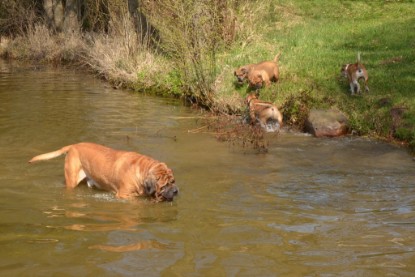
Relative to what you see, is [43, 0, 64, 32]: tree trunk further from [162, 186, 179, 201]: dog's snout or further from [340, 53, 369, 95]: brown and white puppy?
[162, 186, 179, 201]: dog's snout

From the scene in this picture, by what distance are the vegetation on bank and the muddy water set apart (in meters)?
1.69

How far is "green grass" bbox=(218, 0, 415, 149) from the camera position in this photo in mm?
13500

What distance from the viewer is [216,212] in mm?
8180

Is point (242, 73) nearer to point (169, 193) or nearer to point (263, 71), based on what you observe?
point (263, 71)

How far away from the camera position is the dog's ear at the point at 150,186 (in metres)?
8.23

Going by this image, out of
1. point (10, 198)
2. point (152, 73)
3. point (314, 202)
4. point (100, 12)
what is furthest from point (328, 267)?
point (100, 12)

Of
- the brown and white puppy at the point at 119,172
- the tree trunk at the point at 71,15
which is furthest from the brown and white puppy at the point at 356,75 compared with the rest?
the tree trunk at the point at 71,15

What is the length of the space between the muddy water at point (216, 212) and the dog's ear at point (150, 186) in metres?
0.16

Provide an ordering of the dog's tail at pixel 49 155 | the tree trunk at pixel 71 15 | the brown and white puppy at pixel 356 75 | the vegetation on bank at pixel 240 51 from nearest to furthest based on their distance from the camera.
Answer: the dog's tail at pixel 49 155, the brown and white puppy at pixel 356 75, the vegetation on bank at pixel 240 51, the tree trunk at pixel 71 15

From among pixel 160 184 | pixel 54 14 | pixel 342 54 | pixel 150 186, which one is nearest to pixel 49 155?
pixel 150 186

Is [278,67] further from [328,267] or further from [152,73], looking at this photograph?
[328,267]

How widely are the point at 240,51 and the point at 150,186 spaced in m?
11.8

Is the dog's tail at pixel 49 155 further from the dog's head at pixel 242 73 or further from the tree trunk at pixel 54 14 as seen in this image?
the tree trunk at pixel 54 14

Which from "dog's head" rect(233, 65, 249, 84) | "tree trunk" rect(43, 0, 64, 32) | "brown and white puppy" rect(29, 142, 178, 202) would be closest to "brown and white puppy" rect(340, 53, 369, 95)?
"dog's head" rect(233, 65, 249, 84)
